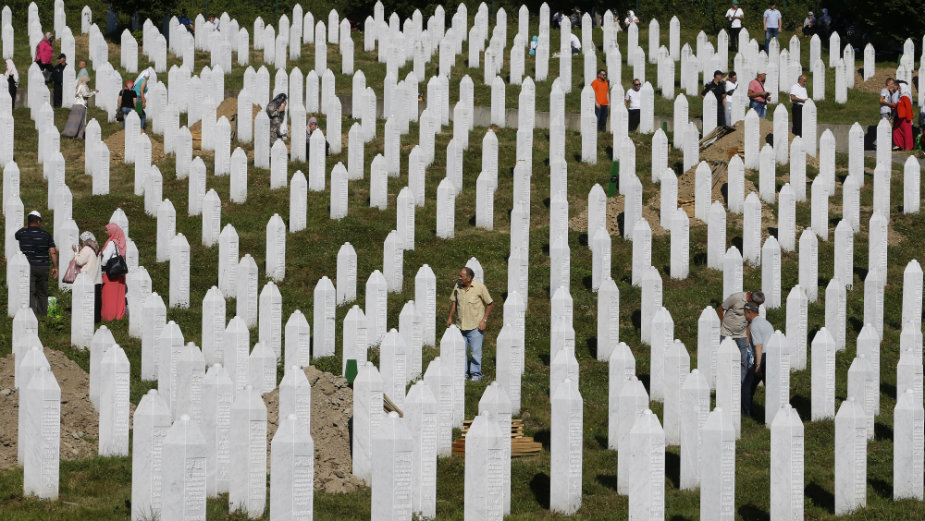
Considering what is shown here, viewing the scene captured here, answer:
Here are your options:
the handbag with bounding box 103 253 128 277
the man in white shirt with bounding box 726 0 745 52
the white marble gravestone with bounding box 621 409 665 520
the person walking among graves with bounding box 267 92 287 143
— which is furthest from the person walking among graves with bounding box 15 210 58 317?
the man in white shirt with bounding box 726 0 745 52

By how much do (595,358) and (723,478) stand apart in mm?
5932

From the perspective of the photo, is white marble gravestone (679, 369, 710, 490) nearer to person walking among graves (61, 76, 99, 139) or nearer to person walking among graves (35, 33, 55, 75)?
person walking among graves (61, 76, 99, 139)

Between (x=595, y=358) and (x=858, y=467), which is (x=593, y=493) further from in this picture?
(x=595, y=358)

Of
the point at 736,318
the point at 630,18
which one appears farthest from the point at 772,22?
the point at 736,318

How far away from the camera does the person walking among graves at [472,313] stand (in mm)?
16953

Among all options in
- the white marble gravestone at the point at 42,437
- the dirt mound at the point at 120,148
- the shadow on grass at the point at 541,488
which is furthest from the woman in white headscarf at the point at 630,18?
the white marble gravestone at the point at 42,437

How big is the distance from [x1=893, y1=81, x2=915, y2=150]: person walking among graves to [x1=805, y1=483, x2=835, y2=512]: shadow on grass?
546 inches

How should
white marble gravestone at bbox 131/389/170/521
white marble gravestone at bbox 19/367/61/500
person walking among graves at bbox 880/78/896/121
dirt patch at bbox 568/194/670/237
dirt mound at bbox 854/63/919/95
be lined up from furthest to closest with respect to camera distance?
dirt mound at bbox 854/63/919/95, person walking among graves at bbox 880/78/896/121, dirt patch at bbox 568/194/670/237, white marble gravestone at bbox 19/367/61/500, white marble gravestone at bbox 131/389/170/521

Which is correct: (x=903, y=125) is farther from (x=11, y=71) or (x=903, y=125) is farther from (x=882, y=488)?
(x=11, y=71)

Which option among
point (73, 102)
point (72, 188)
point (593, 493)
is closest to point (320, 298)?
point (593, 493)

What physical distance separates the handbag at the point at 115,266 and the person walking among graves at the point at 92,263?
0.18 meters

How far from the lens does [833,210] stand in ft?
74.3

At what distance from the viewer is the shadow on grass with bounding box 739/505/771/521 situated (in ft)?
41.8

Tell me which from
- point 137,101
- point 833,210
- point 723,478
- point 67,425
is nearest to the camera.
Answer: point 723,478
